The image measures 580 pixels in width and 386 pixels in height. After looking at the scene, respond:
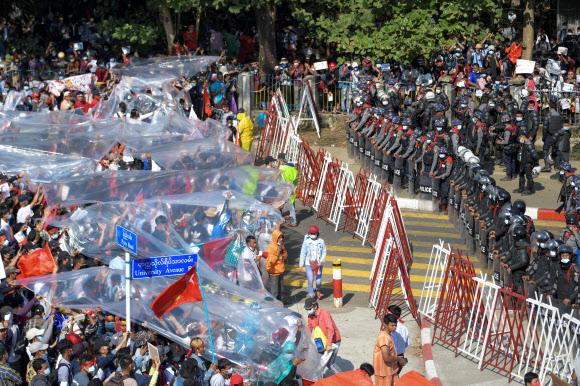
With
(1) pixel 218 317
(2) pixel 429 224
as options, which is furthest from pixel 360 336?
(2) pixel 429 224

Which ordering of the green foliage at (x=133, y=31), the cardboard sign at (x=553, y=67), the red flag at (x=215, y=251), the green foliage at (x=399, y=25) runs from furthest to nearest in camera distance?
the green foliage at (x=133, y=31) → the green foliage at (x=399, y=25) → the cardboard sign at (x=553, y=67) → the red flag at (x=215, y=251)

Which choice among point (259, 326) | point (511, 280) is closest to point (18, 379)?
point (259, 326)

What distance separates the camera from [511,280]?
46.8 ft

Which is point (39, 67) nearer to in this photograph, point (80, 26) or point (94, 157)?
point (80, 26)

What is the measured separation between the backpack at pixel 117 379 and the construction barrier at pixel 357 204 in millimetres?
5562

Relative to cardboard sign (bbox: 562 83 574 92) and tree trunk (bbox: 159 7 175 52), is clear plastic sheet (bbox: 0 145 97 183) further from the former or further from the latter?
cardboard sign (bbox: 562 83 574 92)

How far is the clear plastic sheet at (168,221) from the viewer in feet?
42.9

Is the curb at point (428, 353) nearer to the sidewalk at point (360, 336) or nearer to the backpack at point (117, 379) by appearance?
the sidewalk at point (360, 336)

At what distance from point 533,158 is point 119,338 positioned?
40.5 feet

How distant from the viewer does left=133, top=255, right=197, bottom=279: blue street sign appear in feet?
36.1

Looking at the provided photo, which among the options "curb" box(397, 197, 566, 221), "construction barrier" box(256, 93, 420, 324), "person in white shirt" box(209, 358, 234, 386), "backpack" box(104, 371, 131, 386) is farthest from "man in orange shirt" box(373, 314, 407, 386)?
"curb" box(397, 197, 566, 221)

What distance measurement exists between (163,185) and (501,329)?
6.16 meters

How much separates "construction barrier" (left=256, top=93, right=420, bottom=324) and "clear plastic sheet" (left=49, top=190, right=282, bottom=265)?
1989 mm

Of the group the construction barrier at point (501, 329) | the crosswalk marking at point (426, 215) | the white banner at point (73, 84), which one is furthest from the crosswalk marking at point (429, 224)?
the white banner at point (73, 84)
